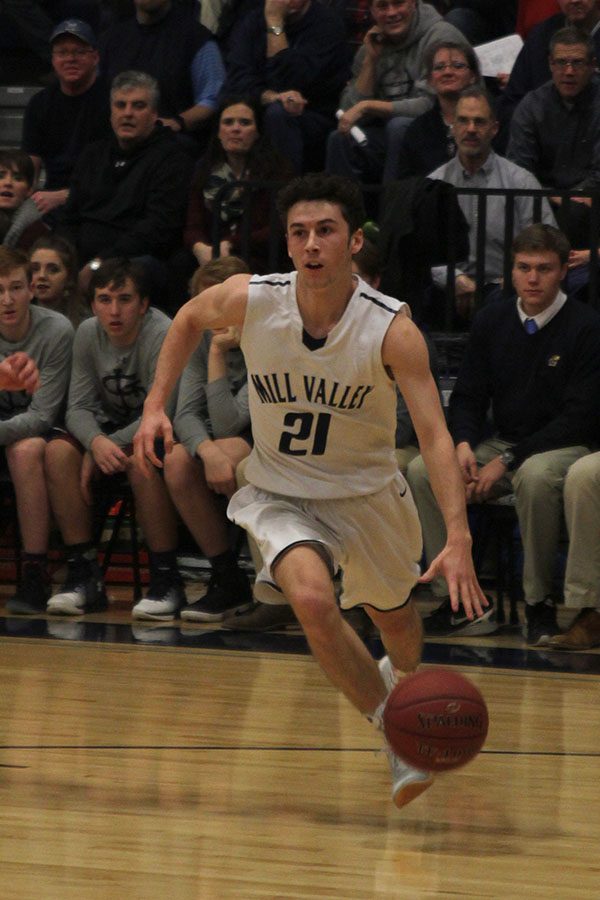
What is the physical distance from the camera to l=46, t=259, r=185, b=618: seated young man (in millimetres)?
8391

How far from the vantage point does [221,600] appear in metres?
8.36

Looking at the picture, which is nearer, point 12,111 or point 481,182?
point 481,182

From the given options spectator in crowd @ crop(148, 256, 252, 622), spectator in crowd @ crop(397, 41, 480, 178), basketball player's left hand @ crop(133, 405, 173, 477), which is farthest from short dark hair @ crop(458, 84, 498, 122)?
basketball player's left hand @ crop(133, 405, 173, 477)

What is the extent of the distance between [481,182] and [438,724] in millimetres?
4988

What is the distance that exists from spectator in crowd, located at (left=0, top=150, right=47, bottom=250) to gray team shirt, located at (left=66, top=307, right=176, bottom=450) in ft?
4.76

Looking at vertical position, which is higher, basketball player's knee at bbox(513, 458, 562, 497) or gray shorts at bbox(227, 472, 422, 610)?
gray shorts at bbox(227, 472, 422, 610)

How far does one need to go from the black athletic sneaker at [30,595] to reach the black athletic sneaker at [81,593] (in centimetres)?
7

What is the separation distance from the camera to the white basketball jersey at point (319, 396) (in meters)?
5.24

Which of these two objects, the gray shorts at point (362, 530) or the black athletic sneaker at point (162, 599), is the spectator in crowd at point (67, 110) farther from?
the gray shorts at point (362, 530)

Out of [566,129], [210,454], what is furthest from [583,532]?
[566,129]

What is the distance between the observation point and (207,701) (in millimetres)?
6434

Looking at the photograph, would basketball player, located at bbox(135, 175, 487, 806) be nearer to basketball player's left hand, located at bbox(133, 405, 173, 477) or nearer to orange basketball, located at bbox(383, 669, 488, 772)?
basketball player's left hand, located at bbox(133, 405, 173, 477)

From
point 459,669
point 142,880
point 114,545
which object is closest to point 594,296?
point 459,669

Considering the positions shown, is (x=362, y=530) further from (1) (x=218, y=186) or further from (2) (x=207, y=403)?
(1) (x=218, y=186)
